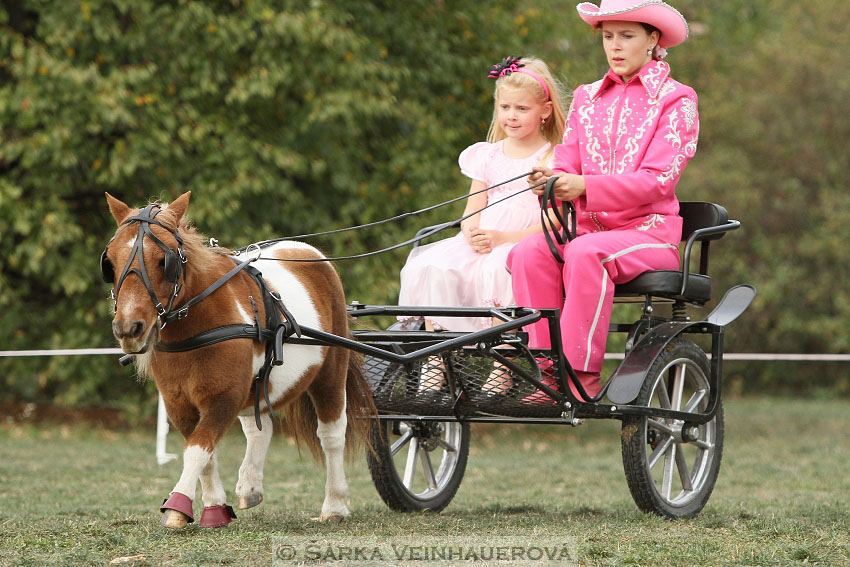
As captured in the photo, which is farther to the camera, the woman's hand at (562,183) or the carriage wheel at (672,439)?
the carriage wheel at (672,439)

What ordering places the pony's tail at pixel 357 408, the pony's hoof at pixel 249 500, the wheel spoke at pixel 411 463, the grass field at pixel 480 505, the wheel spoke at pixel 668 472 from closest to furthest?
the grass field at pixel 480 505
the pony's hoof at pixel 249 500
the pony's tail at pixel 357 408
the wheel spoke at pixel 668 472
the wheel spoke at pixel 411 463

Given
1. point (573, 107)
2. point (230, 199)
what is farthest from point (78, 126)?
point (573, 107)

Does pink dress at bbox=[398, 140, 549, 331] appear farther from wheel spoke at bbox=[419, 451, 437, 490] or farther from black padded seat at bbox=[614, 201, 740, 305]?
wheel spoke at bbox=[419, 451, 437, 490]

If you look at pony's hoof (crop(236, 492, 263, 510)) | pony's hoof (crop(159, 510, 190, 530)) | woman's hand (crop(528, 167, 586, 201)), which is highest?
woman's hand (crop(528, 167, 586, 201))

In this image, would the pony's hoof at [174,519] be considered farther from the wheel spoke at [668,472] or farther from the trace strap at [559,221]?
the wheel spoke at [668,472]

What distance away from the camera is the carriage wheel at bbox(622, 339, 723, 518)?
16.8 feet

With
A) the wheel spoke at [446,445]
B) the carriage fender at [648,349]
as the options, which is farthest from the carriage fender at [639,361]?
the wheel spoke at [446,445]

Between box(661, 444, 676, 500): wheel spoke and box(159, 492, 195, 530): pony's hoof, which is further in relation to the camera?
box(661, 444, 676, 500): wheel spoke

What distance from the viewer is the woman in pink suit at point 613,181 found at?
4.99m

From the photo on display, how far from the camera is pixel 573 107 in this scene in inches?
215

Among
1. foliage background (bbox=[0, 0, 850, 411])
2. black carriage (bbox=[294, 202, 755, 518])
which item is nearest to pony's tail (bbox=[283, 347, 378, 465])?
black carriage (bbox=[294, 202, 755, 518])

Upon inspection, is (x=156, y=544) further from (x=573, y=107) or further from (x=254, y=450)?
(x=573, y=107)

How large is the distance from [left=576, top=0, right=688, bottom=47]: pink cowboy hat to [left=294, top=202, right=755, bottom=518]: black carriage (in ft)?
2.81

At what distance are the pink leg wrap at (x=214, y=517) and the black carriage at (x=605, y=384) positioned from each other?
2.51 feet
